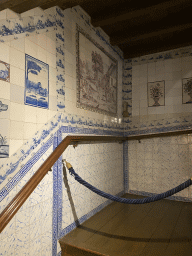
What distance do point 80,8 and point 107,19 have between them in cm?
42

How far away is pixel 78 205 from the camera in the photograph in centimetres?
246

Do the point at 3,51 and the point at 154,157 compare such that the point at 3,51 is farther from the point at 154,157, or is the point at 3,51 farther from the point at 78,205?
the point at 154,157

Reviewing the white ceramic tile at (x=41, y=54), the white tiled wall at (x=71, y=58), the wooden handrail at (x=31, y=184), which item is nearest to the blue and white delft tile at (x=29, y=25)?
the white ceramic tile at (x=41, y=54)

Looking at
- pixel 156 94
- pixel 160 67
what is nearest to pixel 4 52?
pixel 156 94

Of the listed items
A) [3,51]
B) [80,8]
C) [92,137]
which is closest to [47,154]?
[92,137]

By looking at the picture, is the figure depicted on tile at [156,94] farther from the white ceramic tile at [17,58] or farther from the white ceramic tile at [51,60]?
the white ceramic tile at [17,58]

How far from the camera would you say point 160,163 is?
12.0 feet

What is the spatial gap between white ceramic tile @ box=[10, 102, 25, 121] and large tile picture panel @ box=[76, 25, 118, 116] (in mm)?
940

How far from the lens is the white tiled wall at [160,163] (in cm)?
345

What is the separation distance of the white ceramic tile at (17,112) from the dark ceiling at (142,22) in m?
1.09

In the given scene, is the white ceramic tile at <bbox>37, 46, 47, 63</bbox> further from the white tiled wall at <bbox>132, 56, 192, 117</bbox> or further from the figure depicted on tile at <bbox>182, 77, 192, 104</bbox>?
the figure depicted on tile at <bbox>182, 77, 192, 104</bbox>

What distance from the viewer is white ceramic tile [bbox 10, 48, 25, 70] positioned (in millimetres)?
1659

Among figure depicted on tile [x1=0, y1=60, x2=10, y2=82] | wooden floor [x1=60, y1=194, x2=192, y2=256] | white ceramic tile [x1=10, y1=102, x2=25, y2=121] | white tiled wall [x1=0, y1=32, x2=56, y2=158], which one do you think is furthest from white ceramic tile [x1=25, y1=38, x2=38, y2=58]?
wooden floor [x1=60, y1=194, x2=192, y2=256]

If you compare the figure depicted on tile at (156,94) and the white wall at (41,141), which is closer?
the white wall at (41,141)
